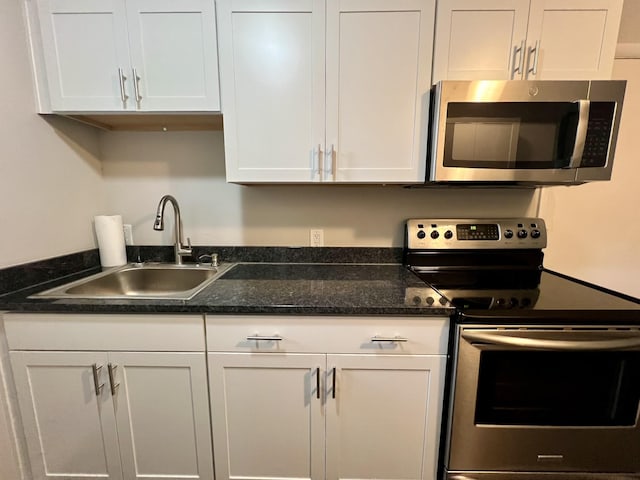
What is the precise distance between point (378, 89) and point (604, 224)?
1575 mm

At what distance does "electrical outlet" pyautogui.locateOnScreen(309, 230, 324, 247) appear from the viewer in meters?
1.69

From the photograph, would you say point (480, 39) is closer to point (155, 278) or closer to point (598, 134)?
point (598, 134)

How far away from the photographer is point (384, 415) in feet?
3.76

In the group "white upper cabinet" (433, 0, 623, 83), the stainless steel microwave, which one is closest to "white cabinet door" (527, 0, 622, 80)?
"white upper cabinet" (433, 0, 623, 83)

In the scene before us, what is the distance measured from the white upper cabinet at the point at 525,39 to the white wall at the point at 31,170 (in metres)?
1.78

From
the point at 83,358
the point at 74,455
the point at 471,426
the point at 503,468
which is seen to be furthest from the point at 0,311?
the point at 503,468

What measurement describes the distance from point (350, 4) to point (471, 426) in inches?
69.4

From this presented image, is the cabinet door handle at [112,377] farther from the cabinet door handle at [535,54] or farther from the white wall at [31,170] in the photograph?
the cabinet door handle at [535,54]

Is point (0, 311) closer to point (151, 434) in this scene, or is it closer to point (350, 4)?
point (151, 434)

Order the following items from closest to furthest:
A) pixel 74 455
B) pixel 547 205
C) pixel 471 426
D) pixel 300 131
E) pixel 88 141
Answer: pixel 471 426 < pixel 74 455 < pixel 300 131 < pixel 88 141 < pixel 547 205

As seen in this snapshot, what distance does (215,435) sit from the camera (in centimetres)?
117

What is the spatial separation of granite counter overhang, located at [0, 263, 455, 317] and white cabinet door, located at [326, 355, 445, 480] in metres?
0.21

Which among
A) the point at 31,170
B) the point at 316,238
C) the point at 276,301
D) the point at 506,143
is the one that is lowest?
the point at 276,301

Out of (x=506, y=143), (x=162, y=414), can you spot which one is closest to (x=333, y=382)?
(x=162, y=414)
